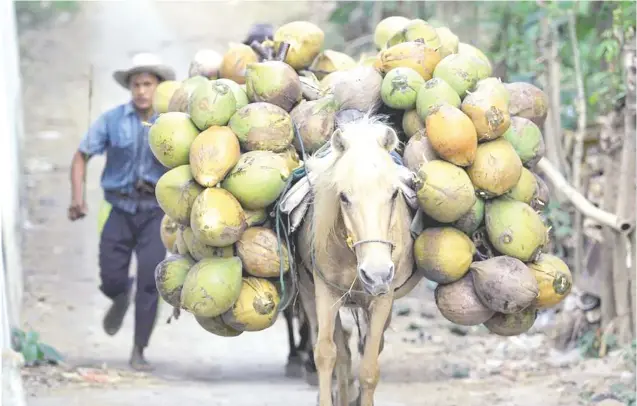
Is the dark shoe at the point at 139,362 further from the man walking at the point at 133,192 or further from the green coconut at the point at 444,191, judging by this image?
the green coconut at the point at 444,191

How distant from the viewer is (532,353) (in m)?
7.70

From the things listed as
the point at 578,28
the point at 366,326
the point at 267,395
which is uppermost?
the point at 578,28

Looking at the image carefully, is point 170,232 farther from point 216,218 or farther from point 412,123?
point 412,123

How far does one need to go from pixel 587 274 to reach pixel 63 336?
4.06m

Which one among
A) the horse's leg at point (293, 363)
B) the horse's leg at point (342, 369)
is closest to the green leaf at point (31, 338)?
the horse's leg at point (293, 363)

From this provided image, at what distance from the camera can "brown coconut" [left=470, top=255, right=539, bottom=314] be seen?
470 centimetres

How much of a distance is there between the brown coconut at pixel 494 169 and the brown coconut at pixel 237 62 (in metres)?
1.55

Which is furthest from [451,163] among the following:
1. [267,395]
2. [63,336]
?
[63,336]

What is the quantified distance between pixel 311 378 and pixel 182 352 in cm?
146

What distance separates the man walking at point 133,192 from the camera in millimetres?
7133

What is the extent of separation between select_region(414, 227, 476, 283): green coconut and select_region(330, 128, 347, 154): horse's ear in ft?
2.21

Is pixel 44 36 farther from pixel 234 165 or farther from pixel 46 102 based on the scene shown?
pixel 234 165

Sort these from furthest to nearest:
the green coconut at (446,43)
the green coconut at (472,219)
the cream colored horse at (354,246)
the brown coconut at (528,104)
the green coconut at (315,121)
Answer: the green coconut at (446,43), the brown coconut at (528,104), the green coconut at (315,121), the green coconut at (472,219), the cream colored horse at (354,246)

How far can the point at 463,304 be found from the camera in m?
4.83
